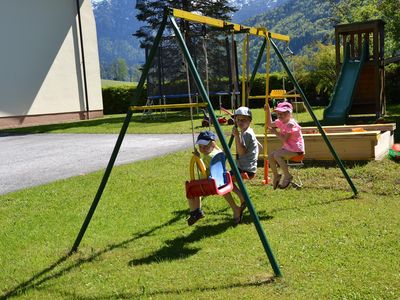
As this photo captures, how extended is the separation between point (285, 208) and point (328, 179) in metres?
1.69

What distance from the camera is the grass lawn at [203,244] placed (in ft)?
11.6

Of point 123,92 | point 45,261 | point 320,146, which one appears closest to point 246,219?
point 45,261

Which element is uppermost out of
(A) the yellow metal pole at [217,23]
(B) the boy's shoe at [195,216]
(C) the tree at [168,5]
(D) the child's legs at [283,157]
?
(C) the tree at [168,5]

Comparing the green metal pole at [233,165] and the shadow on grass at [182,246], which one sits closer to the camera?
the green metal pole at [233,165]

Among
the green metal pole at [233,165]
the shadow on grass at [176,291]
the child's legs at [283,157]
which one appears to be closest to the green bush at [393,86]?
the child's legs at [283,157]

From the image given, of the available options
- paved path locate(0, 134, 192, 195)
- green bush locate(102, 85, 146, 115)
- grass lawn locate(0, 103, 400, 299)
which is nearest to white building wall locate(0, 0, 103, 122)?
green bush locate(102, 85, 146, 115)

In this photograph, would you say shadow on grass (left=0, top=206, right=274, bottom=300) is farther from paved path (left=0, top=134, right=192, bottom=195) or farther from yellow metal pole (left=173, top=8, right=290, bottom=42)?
paved path (left=0, top=134, right=192, bottom=195)

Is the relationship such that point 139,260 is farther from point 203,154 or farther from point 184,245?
point 203,154

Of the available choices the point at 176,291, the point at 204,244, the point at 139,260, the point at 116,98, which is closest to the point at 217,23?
the point at 204,244

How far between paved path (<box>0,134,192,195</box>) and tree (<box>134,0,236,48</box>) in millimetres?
18355

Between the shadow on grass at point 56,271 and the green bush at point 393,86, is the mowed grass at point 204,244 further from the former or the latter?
the green bush at point 393,86

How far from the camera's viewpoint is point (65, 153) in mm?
11930

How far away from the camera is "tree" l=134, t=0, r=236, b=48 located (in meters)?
32.0

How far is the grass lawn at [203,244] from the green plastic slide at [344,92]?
598 centimetres
